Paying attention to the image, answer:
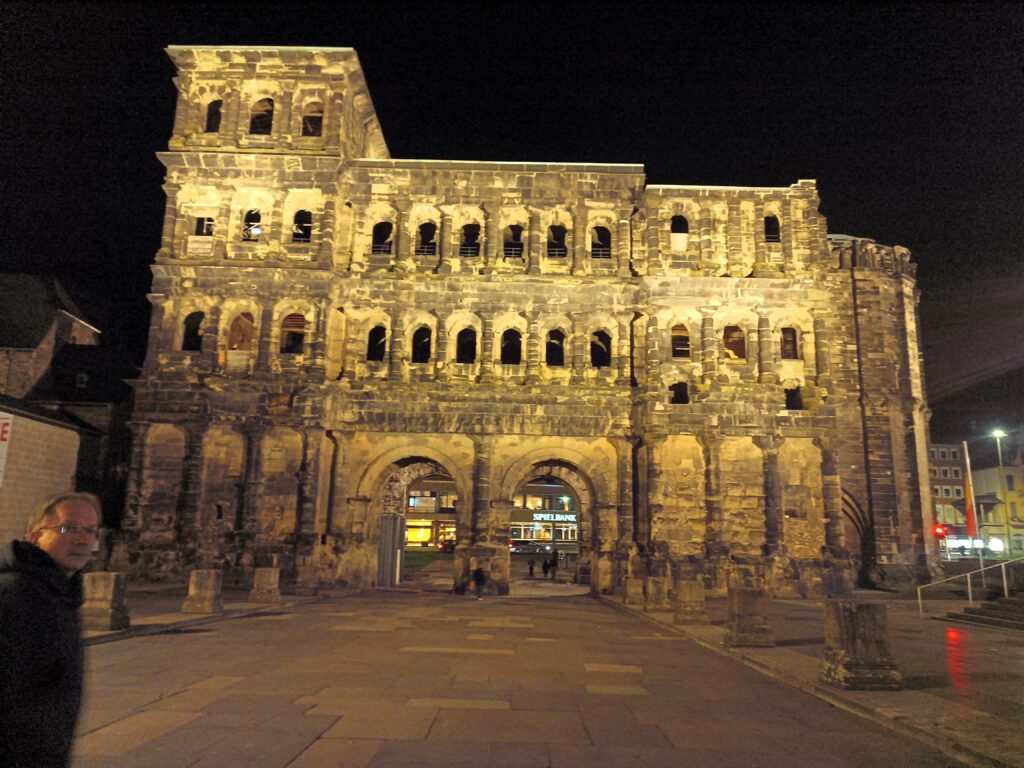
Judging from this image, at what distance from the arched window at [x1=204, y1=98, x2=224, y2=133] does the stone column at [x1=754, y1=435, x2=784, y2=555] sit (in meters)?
25.9

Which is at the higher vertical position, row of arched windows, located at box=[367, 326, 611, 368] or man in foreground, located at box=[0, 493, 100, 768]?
row of arched windows, located at box=[367, 326, 611, 368]

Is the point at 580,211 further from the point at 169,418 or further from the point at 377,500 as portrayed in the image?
the point at 169,418

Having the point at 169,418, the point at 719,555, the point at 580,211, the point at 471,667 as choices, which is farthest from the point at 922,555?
the point at 169,418

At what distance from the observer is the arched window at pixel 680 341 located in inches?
1129

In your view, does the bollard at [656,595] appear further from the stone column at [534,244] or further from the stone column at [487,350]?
the stone column at [534,244]

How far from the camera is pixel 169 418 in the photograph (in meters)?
25.8

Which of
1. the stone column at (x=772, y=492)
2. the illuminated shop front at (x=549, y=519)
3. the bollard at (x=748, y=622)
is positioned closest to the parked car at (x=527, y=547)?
the illuminated shop front at (x=549, y=519)

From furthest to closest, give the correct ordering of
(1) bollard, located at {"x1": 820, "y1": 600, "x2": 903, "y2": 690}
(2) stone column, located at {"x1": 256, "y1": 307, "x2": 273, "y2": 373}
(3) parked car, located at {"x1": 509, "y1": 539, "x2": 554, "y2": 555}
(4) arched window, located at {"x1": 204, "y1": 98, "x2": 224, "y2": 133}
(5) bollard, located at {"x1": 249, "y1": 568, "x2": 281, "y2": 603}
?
(3) parked car, located at {"x1": 509, "y1": 539, "x2": 554, "y2": 555} → (4) arched window, located at {"x1": 204, "y1": 98, "x2": 224, "y2": 133} → (2) stone column, located at {"x1": 256, "y1": 307, "x2": 273, "y2": 373} → (5) bollard, located at {"x1": 249, "y1": 568, "x2": 281, "y2": 603} → (1) bollard, located at {"x1": 820, "y1": 600, "x2": 903, "y2": 690}

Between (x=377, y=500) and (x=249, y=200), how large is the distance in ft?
43.3

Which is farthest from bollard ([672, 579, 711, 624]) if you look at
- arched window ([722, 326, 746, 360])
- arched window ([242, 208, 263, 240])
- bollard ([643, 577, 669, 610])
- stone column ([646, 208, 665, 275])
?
arched window ([242, 208, 263, 240])

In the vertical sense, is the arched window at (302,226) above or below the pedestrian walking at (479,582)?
above

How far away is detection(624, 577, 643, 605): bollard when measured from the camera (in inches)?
879

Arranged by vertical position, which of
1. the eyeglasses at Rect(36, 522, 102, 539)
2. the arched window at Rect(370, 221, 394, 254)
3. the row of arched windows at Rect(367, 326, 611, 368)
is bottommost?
the eyeglasses at Rect(36, 522, 102, 539)

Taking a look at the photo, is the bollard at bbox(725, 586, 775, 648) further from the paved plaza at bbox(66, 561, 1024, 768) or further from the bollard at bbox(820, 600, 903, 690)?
the bollard at bbox(820, 600, 903, 690)
